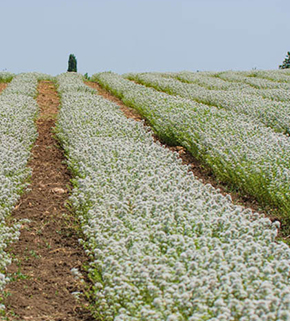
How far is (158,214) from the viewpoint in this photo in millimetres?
4762

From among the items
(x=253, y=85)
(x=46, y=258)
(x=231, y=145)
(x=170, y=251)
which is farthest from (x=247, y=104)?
(x=170, y=251)

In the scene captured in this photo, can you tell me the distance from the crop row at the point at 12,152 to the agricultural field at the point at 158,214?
0.03m

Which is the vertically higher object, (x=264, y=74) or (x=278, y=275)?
(x=264, y=74)

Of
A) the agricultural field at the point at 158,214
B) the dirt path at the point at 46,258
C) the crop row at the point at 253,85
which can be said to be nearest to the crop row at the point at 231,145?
the agricultural field at the point at 158,214

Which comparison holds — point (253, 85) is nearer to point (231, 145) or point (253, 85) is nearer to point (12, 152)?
point (231, 145)

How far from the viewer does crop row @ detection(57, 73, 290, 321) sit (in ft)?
10.6

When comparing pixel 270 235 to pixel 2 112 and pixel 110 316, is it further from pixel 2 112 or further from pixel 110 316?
pixel 2 112

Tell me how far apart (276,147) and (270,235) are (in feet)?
12.7

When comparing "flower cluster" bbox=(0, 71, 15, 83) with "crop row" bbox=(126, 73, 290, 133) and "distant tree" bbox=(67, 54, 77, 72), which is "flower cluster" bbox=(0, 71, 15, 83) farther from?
"distant tree" bbox=(67, 54, 77, 72)

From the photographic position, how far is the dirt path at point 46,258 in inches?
184

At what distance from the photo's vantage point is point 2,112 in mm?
11289

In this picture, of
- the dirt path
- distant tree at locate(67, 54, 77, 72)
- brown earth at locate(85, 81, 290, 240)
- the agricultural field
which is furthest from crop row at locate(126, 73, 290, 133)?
distant tree at locate(67, 54, 77, 72)

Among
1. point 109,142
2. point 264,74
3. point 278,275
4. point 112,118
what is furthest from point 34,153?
point 264,74

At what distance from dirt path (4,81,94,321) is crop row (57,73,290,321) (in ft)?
1.46
